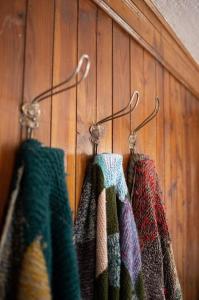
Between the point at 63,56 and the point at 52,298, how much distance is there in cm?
46

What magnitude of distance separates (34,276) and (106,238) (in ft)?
0.71

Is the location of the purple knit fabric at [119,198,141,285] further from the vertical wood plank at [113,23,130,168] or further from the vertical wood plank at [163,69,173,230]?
the vertical wood plank at [163,69,173,230]

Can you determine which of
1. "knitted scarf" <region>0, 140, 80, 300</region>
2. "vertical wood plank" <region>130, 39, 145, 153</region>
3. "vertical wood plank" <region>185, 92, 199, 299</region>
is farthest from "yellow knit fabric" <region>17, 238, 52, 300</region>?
"vertical wood plank" <region>185, 92, 199, 299</region>

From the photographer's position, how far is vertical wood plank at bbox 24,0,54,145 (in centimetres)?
52

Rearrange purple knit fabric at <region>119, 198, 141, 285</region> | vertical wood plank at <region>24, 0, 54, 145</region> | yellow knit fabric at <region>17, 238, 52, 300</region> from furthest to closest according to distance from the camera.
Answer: purple knit fabric at <region>119, 198, 141, 285</region> → vertical wood plank at <region>24, 0, 54, 145</region> → yellow knit fabric at <region>17, 238, 52, 300</region>

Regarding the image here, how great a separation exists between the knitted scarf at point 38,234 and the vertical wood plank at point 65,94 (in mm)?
116

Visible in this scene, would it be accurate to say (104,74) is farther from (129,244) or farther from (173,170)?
(173,170)

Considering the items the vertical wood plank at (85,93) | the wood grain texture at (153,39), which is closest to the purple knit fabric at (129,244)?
the vertical wood plank at (85,93)

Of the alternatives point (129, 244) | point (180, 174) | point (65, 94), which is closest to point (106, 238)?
point (129, 244)

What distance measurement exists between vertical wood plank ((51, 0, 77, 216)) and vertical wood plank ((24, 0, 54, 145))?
0.02 metres

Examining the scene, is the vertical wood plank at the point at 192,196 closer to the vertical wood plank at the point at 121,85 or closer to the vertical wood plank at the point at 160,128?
the vertical wood plank at the point at 160,128

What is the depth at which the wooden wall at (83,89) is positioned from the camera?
482mm

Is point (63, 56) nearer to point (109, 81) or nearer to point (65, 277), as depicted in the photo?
point (109, 81)

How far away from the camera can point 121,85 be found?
789 millimetres
